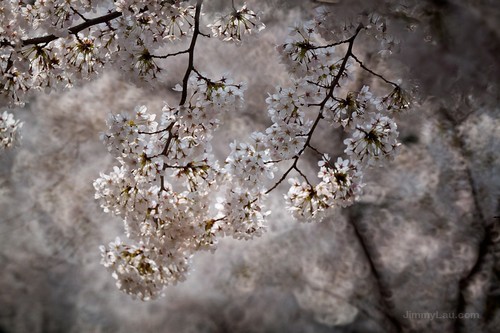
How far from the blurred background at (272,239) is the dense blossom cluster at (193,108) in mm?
1462

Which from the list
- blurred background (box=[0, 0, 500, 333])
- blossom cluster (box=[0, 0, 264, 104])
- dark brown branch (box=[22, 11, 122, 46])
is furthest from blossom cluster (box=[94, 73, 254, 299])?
blurred background (box=[0, 0, 500, 333])

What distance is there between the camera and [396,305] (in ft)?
12.1

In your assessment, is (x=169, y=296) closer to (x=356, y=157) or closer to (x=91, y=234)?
(x=91, y=234)

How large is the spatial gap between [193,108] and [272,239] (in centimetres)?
209

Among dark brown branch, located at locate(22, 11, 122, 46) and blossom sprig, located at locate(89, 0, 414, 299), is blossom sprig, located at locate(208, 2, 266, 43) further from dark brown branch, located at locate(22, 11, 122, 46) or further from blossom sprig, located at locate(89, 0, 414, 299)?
dark brown branch, located at locate(22, 11, 122, 46)

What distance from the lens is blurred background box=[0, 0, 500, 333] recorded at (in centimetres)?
356

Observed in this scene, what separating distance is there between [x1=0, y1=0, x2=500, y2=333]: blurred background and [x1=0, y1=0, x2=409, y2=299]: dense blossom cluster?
146cm

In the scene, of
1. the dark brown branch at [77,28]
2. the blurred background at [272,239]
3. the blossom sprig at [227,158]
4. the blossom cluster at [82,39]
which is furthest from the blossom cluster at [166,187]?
the blurred background at [272,239]

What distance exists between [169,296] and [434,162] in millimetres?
2252

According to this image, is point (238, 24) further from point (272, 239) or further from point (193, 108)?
point (272, 239)

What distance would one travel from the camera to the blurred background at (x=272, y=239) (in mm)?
3561

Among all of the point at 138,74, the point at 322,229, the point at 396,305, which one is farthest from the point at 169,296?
the point at 138,74

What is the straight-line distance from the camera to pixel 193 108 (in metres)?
1.89

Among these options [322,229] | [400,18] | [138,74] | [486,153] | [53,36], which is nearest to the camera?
[400,18]
